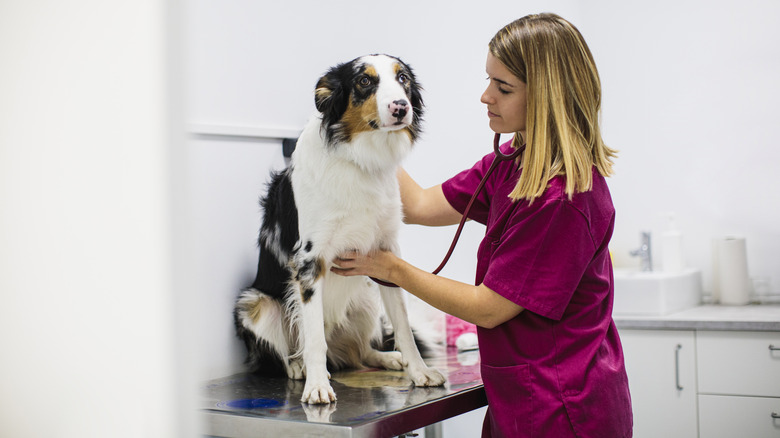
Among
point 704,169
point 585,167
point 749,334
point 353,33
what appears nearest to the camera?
point 585,167

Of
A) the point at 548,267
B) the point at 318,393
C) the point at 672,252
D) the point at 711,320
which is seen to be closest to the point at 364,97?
the point at 548,267

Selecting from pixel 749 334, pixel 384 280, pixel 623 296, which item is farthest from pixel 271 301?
pixel 749 334

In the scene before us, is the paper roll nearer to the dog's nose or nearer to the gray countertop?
the gray countertop

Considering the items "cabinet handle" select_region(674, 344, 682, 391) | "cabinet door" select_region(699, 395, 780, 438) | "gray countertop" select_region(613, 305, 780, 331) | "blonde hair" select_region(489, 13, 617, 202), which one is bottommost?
"cabinet door" select_region(699, 395, 780, 438)

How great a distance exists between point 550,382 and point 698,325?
1351mm

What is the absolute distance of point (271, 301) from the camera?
1704 mm

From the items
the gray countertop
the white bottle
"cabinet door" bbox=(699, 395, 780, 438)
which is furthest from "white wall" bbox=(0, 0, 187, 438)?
the white bottle

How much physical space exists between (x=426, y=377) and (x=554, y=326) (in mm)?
→ 368

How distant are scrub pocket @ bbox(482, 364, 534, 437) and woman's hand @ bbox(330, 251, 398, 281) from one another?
1.02 ft

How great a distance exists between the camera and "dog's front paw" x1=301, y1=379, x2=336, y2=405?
4.54 feet

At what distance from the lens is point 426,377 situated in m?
1.55

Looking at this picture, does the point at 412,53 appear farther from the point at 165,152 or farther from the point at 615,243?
the point at 165,152

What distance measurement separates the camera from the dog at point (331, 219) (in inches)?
57.7

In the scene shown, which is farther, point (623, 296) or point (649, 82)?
point (649, 82)
